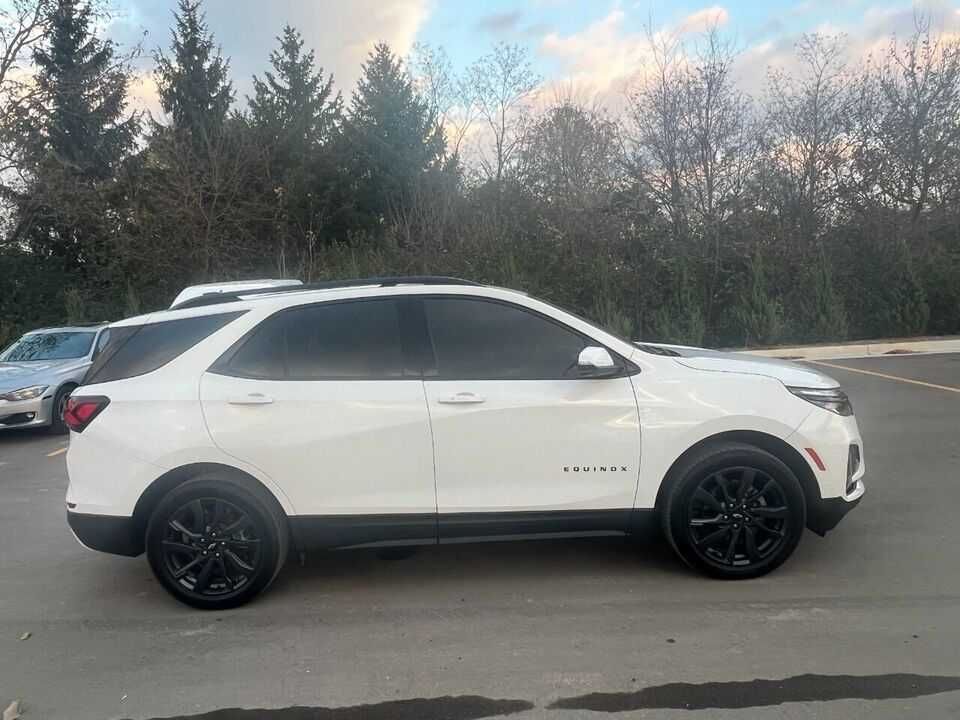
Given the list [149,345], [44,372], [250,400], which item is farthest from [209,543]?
[44,372]

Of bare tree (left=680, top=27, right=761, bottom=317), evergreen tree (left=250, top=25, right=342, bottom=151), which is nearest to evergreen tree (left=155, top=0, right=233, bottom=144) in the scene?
evergreen tree (left=250, top=25, right=342, bottom=151)

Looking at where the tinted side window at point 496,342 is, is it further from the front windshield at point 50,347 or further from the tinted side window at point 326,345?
the front windshield at point 50,347

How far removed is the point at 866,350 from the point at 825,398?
14300 mm

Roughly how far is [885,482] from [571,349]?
3.65 m

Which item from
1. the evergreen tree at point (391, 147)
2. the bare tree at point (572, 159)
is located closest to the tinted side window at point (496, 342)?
the bare tree at point (572, 159)

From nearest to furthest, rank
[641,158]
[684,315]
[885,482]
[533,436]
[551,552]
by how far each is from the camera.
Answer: [533,436], [551,552], [885,482], [684,315], [641,158]

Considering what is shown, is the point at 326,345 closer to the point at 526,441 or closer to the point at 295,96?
the point at 526,441

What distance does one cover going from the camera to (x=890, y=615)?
4.01 meters

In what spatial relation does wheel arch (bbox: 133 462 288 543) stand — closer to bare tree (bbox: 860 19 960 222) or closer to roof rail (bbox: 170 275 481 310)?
roof rail (bbox: 170 275 481 310)

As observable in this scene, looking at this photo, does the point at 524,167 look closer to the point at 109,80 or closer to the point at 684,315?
the point at 684,315

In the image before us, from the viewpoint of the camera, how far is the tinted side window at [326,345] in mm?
4324

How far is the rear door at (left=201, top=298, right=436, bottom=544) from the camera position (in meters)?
4.21

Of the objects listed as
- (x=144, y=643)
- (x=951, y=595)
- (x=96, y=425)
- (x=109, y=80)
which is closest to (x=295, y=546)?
(x=144, y=643)

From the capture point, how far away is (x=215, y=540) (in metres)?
4.25
